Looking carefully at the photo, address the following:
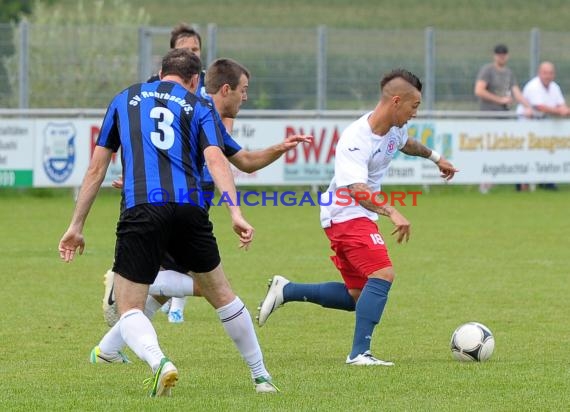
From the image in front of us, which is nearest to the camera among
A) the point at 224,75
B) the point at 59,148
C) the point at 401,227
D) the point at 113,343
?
the point at 401,227

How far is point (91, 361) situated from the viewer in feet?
25.5

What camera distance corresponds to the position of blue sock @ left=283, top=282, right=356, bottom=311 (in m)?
8.41

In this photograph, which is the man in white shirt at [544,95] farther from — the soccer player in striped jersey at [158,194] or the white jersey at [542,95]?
the soccer player in striped jersey at [158,194]

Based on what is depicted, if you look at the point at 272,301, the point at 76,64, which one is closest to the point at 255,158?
the point at 272,301

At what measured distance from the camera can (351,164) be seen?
7.81m

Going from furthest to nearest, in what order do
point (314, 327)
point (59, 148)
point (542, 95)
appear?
point (542, 95) < point (59, 148) < point (314, 327)

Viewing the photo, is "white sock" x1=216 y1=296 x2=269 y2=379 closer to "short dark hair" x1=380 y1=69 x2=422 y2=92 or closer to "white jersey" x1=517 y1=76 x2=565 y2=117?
"short dark hair" x1=380 y1=69 x2=422 y2=92

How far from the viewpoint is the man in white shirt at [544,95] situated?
21.5 m

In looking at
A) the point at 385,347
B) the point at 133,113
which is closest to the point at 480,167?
the point at 385,347

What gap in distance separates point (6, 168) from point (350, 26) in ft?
92.1

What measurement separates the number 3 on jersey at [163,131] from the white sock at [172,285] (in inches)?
74.5

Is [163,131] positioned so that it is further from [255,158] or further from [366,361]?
[366,361]

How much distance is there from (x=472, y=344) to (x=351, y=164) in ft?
4.26

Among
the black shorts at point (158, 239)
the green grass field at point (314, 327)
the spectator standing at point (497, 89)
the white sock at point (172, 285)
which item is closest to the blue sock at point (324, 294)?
the green grass field at point (314, 327)
